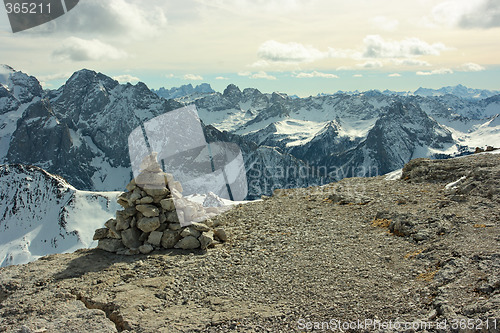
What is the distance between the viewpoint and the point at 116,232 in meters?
19.6

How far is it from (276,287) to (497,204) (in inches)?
536

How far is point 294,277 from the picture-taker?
14758 mm

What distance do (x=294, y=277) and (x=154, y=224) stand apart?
28.9ft

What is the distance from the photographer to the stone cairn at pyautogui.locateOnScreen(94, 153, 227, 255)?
18.9 meters

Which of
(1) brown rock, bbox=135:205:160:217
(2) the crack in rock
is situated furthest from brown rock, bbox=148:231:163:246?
(2) the crack in rock


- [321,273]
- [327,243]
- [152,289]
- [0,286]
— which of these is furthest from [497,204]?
[0,286]

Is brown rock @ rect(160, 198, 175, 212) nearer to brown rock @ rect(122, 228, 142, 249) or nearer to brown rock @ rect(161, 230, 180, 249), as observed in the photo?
brown rock @ rect(161, 230, 180, 249)

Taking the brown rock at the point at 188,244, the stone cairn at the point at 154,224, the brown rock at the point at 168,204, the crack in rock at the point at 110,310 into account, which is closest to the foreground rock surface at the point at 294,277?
the crack in rock at the point at 110,310

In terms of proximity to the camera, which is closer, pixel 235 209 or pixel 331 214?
pixel 331 214

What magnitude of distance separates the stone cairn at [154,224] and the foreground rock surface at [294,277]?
0.51 m

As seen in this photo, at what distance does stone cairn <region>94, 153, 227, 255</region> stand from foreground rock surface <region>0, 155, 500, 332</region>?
0.51 metres

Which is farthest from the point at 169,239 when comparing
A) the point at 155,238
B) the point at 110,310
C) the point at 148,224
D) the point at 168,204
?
the point at 110,310

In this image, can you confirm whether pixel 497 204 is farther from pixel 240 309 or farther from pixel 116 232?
pixel 116 232

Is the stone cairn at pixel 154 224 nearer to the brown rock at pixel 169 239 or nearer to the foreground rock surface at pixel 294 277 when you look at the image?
the brown rock at pixel 169 239
